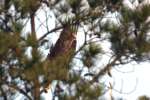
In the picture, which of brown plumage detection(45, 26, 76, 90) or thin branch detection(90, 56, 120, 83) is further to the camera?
brown plumage detection(45, 26, 76, 90)

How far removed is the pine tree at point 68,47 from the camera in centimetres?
296

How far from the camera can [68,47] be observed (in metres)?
3.54

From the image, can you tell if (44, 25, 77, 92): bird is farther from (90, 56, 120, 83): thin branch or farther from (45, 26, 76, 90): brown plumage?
(90, 56, 120, 83): thin branch

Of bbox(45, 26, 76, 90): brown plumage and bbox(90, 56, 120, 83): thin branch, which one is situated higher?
bbox(45, 26, 76, 90): brown plumage

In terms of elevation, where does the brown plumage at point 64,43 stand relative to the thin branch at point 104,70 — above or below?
above

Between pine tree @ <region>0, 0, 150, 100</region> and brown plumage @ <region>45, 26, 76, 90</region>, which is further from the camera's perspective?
Answer: brown plumage @ <region>45, 26, 76, 90</region>

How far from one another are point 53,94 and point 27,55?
260 millimetres

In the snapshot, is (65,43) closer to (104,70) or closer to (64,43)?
(64,43)

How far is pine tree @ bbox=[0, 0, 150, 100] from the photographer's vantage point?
2963mm

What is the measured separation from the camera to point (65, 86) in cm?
302

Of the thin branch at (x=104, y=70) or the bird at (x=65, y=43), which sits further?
the bird at (x=65, y=43)

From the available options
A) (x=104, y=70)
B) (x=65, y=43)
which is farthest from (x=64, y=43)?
(x=104, y=70)

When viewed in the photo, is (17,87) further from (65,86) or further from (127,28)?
(127,28)

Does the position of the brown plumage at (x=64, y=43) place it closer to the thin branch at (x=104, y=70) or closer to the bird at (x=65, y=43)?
the bird at (x=65, y=43)
